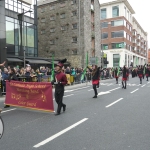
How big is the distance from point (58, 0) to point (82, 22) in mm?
8341

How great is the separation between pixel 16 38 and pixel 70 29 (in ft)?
49.9

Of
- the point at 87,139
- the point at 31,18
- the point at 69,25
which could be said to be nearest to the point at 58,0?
the point at 69,25

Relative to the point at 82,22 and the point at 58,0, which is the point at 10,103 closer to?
the point at 82,22

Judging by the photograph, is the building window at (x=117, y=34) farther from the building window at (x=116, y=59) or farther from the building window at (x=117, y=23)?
the building window at (x=116, y=59)

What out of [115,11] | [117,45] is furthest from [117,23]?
[117,45]

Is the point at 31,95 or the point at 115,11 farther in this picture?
the point at 115,11

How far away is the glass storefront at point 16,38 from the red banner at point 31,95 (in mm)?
20345

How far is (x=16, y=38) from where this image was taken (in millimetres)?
29094

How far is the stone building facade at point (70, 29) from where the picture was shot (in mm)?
40000

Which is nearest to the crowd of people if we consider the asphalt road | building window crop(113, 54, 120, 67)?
the asphalt road

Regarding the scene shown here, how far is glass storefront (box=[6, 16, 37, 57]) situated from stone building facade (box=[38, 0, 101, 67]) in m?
10.2

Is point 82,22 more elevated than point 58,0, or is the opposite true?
point 58,0

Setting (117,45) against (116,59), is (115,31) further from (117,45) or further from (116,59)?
(116,59)

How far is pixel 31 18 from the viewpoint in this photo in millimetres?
31938
